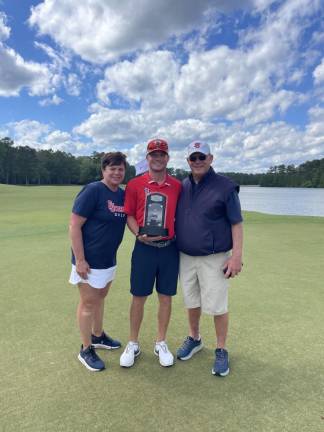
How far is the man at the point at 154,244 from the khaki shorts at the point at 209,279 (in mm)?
141

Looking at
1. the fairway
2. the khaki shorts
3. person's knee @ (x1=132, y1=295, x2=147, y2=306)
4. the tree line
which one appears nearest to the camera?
the fairway

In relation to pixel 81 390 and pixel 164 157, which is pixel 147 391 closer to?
pixel 81 390

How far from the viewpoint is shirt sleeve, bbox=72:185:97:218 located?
297cm

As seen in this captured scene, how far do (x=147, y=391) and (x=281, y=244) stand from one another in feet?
21.3

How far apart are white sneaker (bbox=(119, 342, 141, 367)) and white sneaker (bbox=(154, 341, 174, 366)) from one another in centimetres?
20

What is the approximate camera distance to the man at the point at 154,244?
3125mm

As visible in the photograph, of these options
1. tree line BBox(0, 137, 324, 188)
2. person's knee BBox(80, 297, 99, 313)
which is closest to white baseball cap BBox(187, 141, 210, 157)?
person's knee BBox(80, 297, 99, 313)

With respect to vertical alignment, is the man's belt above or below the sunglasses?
below

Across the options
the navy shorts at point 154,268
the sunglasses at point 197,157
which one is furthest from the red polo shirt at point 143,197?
the sunglasses at point 197,157

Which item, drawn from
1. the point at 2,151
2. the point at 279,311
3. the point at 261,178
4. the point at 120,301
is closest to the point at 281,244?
the point at 279,311

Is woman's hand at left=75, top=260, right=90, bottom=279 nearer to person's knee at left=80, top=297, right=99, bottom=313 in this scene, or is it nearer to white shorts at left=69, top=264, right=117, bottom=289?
white shorts at left=69, top=264, right=117, bottom=289

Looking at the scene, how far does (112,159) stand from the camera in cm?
312

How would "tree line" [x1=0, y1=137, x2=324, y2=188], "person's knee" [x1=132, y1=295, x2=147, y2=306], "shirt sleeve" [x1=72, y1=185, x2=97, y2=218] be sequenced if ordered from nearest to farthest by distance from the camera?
"shirt sleeve" [x1=72, y1=185, x2=97, y2=218], "person's knee" [x1=132, y1=295, x2=147, y2=306], "tree line" [x1=0, y1=137, x2=324, y2=188]

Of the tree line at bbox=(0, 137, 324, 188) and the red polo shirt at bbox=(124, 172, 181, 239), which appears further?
the tree line at bbox=(0, 137, 324, 188)
